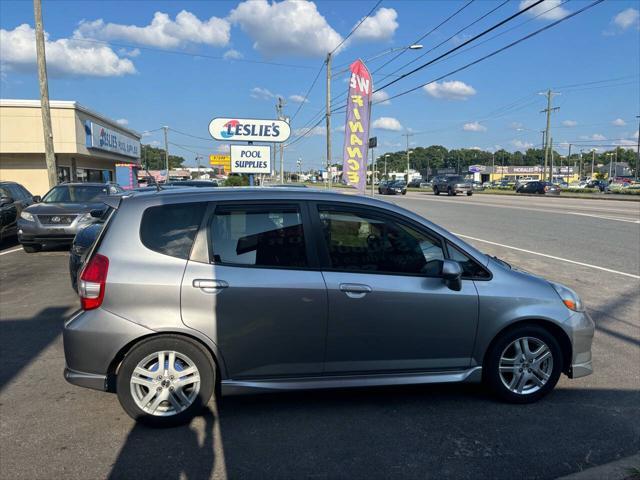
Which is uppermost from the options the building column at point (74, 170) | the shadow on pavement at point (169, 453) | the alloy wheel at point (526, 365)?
the building column at point (74, 170)

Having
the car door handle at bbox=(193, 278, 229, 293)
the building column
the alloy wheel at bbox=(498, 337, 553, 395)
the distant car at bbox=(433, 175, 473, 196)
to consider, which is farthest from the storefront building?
the distant car at bbox=(433, 175, 473, 196)

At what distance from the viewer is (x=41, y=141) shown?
85.1 feet

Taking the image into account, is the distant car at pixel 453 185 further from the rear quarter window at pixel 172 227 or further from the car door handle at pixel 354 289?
the rear quarter window at pixel 172 227

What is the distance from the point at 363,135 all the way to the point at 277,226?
11.8 metres

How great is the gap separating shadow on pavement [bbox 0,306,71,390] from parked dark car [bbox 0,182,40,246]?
24.2 ft

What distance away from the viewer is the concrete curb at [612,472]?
3.04 meters

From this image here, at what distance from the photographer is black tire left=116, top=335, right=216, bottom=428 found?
360cm

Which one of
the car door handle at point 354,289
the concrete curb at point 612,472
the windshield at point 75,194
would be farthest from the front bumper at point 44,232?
the concrete curb at point 612,472

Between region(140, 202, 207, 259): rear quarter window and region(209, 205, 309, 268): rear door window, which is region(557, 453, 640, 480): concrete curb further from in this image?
region(140, 202, 207, 259): rear quarter window

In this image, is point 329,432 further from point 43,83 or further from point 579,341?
point 43,83

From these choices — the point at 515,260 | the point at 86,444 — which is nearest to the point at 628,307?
the point at 515,260

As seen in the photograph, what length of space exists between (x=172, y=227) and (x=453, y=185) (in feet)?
144

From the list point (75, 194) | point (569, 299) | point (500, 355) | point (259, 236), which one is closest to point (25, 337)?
point (259, 236)

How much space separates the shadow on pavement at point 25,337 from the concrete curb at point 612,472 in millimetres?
4485
